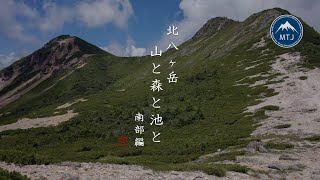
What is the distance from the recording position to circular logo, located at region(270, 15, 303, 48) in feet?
254

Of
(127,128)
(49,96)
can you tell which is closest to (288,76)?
(127,128)

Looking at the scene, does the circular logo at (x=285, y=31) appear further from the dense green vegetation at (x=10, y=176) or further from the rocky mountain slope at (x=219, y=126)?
the dense green vegetation at (x=10, y=176)

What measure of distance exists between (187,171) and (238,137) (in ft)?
59.3

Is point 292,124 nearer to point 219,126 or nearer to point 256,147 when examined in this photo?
point 256,147

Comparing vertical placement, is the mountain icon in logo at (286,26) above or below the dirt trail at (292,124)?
above

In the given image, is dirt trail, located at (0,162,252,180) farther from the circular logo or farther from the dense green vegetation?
the circular logo

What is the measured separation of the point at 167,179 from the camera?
67.8 feet

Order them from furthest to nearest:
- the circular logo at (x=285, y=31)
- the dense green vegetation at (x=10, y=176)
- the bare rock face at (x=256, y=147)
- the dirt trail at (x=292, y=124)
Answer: the circular logo at (x=285, y=31) < the bare rock face at (x=256, y=147) < the dirt trail at (x=292, y=124) < the dense green vegetation at (x=10, y=176)

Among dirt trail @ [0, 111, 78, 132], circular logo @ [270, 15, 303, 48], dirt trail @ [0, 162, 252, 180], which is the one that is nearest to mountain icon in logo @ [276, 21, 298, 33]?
circular logo @ [270, 15, 303, 48]

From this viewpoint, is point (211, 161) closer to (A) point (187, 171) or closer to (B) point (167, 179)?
(A) point (187, 171)

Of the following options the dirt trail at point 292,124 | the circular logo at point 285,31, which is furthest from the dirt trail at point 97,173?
the circular logo at point 285,31

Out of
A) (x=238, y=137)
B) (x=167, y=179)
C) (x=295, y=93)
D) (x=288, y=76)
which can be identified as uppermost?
(x=288, y=76)

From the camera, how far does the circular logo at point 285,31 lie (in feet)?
254

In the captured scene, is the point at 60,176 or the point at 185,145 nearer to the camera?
the point at 60,176
